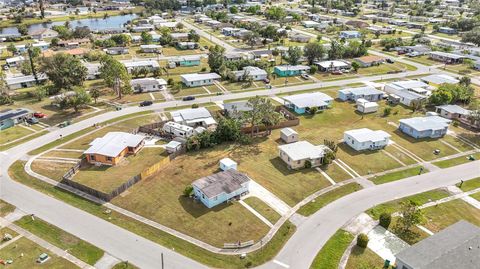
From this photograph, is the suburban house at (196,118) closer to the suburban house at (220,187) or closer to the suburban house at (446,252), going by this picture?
the suburban house at (220,187)

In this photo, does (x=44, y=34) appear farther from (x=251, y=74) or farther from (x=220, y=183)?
(x=220, y=183)

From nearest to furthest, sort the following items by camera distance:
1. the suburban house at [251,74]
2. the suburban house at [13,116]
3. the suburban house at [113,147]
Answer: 1. the suburban house at [113,147]
2. the suburban house at [13,116]
3. the suburban house at [251,74]

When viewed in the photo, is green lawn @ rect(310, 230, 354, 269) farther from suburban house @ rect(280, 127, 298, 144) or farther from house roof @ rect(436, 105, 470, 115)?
house roof @ rect(436, 105, 470, 115)

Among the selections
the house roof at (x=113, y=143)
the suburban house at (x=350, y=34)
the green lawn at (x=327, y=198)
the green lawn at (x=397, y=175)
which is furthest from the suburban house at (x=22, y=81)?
the suburban house at (x=350, y=34)

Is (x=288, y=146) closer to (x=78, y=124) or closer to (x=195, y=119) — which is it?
(x=195, y=119)

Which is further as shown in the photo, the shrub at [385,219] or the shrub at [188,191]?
the shrub at [188,191]

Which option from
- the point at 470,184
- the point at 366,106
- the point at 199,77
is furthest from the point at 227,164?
the point at 199,77
